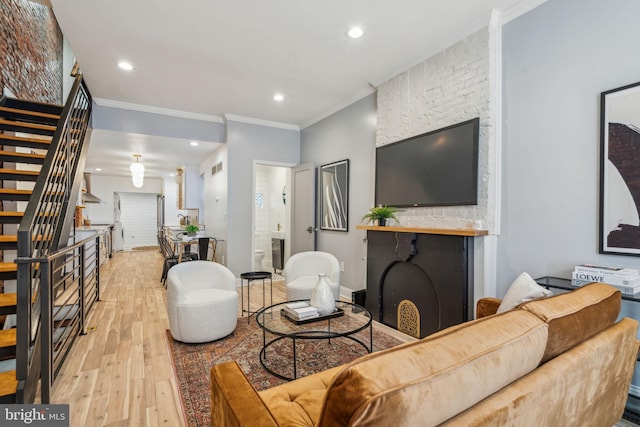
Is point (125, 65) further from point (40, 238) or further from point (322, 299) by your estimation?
point (322, 299)

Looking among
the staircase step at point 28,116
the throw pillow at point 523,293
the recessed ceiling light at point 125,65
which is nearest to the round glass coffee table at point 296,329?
the throw pillow at point 523,293

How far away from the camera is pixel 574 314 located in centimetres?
117

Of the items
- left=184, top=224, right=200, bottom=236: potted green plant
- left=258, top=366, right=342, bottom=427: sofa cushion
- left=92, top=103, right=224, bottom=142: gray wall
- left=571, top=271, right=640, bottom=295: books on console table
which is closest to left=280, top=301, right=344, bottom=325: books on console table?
left=258, top=366, right=342, bottom=427: sofa cushion

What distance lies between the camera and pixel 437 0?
245cm

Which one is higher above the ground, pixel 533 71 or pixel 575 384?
pixel 533 71

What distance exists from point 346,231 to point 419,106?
199cm

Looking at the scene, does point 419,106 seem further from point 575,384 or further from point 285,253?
point 285,253

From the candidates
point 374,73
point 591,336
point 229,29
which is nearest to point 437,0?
point 374,73

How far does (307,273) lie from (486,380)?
3.04 m

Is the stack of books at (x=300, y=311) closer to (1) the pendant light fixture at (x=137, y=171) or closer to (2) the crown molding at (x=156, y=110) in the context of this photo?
(2) the crown molding at (x=156, y=110)

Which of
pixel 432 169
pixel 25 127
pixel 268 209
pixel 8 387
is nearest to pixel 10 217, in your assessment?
pixel 25 127

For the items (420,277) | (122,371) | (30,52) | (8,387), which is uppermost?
(30,52)

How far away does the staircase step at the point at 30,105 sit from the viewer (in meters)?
3.27

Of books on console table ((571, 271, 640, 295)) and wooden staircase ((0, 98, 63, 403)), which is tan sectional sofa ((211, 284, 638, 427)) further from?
wooden staircase ((0, 98, 63, 403))
